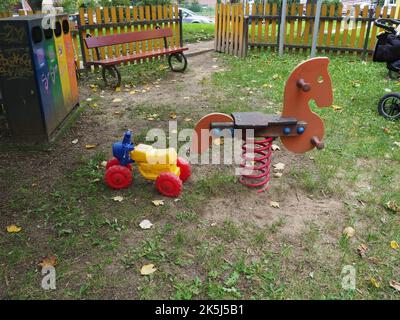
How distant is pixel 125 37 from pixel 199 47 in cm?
366

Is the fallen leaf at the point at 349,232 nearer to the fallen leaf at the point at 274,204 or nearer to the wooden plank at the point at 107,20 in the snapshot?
the fallen leaf at the point at 274,204

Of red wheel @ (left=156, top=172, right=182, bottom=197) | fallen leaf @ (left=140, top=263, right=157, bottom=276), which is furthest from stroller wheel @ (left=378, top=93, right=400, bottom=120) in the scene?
fallen leaf @ (left=140, top=263, right=157, bottom=276)

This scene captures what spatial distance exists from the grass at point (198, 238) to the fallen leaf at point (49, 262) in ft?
0.14

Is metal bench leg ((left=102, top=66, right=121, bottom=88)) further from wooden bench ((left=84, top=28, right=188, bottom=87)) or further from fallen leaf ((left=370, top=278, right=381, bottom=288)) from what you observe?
fallen leaf ((left=370, top=278, right=381, bottom=288))

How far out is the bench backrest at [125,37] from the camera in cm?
692

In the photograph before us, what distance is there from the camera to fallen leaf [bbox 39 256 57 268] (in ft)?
8.64

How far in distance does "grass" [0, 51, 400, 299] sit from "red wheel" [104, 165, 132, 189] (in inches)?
2.9

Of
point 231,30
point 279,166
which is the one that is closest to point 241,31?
point 231,30

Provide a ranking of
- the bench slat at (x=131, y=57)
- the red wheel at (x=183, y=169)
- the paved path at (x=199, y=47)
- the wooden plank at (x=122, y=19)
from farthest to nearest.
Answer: the paved path at (x=199, y=47)
the wooden plank at (x=122, y=19)
the bench slat at (x=131, y=57)
the red wheel at (x=183, y=169)

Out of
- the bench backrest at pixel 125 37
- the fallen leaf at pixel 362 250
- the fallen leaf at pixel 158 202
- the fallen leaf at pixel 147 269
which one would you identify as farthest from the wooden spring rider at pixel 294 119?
the bench backrest at pixel 125 37

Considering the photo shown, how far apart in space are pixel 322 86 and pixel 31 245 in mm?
2787

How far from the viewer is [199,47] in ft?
35.5

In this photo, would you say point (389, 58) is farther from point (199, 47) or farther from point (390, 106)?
point (199, 47)
